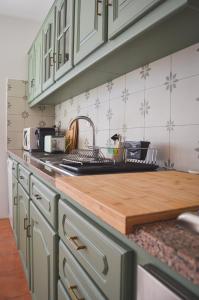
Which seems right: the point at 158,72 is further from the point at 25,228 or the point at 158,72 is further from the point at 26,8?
the point at 26,8

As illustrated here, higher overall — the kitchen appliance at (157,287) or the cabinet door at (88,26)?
the cabinet door at (88,26)

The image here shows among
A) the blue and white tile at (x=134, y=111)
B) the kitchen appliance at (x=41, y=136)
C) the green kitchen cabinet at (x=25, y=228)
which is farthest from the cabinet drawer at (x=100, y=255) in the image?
the kitchen appliance at (x=41, y=136)

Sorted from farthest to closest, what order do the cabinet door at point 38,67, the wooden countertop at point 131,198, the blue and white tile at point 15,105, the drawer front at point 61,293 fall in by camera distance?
the blue and white tile at point 15,105
the cabinet door at point 38,67
the drawer front at point 61,293
the wooden countertop at point 131,198

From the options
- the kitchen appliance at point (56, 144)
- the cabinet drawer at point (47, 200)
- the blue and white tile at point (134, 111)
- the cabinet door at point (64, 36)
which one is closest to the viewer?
the cabinet drawer at point (47, 200)

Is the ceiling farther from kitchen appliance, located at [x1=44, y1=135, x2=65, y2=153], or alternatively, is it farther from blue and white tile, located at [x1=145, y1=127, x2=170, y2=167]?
blue and white tile, located at [x1=145, y1=127, x2=170, y2=167]

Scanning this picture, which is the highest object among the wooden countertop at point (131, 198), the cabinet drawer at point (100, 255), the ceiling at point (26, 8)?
the ceiling at point (26, 8)

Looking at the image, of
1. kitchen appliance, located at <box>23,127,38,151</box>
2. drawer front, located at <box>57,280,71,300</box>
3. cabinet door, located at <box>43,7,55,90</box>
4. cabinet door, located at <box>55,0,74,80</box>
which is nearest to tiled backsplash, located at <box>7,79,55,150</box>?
kitchen appliance, located at <box>23,127,38,151</box>

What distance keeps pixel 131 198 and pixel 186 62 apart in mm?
779

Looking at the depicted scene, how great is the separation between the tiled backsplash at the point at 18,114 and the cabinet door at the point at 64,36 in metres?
1.32

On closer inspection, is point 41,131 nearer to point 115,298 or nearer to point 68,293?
point 68,293

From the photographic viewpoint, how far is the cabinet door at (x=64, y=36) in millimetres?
1529

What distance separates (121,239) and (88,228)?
0.13 meters

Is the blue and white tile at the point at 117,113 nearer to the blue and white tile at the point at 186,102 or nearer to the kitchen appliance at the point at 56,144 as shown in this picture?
the blue and white tile at the point at 186,102

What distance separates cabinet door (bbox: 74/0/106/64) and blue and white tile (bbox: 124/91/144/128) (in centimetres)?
37
